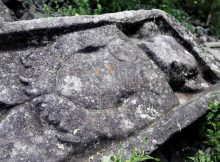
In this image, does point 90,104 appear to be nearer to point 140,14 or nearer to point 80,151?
point 80,151

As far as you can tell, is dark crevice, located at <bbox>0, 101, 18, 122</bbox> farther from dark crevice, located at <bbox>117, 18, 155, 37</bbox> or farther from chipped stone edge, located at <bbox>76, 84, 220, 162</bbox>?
dark crevice, located at <bbox>117, 18, 155, 37</bbox>

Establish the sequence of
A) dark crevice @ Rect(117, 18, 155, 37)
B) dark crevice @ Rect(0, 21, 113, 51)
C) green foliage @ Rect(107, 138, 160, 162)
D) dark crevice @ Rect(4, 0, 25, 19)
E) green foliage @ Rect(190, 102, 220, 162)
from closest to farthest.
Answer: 1. green foliage @ Rect(107, 138, 160, 162)
2. dark crevice @ Rect(0, 21, 113, 51)
3. green foliage @ Rect(190, 102, 220, 162)
4. dark crevice @ Rect(117, 18, 155, 37)
5. dark crevice @ Rect(4, 0, 25, 19)

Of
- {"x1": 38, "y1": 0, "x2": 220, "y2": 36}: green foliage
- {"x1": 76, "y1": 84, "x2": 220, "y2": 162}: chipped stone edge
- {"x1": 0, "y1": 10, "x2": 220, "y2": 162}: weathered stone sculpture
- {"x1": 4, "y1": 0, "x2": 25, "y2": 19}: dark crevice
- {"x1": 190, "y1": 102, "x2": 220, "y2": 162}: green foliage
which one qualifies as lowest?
{"x1": 38, "y1": 0, "x2": 220, "y2": 36}: green foliage

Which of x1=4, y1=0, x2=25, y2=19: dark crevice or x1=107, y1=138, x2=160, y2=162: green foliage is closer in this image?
x1=107, y1=138, x2=160, y2=162: green foliage

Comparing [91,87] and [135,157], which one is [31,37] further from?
[135,157]

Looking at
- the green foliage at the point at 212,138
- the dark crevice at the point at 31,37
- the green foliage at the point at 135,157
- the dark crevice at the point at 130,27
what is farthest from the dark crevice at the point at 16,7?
the green foliage at the point at 135,157

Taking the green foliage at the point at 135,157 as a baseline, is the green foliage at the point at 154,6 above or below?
below

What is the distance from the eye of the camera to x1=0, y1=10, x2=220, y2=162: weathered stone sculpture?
6.88ft

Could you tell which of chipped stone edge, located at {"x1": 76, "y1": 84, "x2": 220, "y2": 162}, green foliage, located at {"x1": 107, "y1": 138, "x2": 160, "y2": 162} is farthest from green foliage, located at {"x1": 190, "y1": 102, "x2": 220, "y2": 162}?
green foliage, located at {"x1": 107, "y1": 138, "x2": 160, "y2": 162}

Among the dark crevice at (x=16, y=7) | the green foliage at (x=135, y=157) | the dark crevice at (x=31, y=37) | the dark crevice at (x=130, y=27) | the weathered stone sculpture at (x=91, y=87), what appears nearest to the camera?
the green foliage at (x=135, y=157)

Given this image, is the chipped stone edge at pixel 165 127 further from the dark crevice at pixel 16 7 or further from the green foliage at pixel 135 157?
the dark crevice at pixel 16 7

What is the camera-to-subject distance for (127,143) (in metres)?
2.21

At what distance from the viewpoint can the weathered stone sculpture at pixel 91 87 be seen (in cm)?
210

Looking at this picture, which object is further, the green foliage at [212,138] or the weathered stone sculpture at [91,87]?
the green foliage at [212,138]
